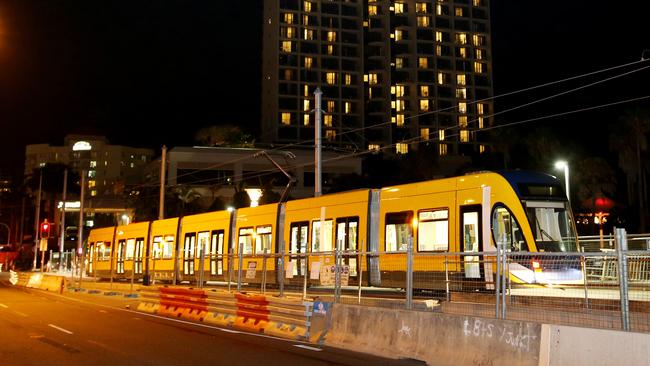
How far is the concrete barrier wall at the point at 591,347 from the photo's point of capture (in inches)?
282

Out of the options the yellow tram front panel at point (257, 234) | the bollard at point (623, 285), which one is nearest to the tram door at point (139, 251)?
A: the yellow tram front panel at point (257, 234)

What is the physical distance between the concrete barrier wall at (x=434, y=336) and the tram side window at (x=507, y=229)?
5442mm

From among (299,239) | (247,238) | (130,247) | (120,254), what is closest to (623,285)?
(299,239)

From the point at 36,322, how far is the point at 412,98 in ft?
331

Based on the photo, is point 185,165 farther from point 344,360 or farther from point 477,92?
point 344,360

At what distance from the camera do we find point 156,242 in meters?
33.1

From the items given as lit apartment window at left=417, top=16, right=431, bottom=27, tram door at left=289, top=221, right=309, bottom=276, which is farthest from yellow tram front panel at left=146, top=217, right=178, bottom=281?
lit apartment window at left=417, top=16, right=431, bottom=27

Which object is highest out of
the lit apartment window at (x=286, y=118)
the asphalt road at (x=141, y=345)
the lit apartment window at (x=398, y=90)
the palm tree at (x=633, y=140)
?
the lit apartment window at (x=398, y=90)

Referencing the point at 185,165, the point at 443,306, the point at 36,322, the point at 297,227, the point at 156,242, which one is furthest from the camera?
the point at 185,165

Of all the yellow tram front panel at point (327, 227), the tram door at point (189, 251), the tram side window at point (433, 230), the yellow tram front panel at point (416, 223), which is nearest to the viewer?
the yellow tram front panel at point (416, 223)

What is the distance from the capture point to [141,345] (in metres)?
12.3

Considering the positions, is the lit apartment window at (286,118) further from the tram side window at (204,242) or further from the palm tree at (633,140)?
the tram side window at (204,242)

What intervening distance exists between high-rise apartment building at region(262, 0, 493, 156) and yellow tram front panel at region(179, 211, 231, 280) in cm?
7963

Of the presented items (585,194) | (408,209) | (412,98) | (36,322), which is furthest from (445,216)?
(412,98)
